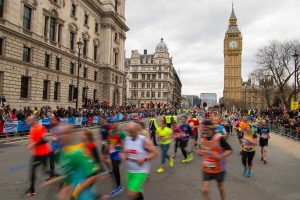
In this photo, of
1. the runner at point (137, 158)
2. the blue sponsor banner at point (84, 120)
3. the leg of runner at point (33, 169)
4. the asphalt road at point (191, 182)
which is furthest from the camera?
the blue sponsor banner at point (84, 120)

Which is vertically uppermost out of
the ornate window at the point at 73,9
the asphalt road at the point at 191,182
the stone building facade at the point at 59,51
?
the ornate window at the point at 73,9

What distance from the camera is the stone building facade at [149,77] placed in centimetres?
12031

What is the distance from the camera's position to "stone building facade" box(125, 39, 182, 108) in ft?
395

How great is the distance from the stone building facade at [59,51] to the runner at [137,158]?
25045 mm

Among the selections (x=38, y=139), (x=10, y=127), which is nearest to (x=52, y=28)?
(x=10, y=127)

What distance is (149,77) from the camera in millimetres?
122625

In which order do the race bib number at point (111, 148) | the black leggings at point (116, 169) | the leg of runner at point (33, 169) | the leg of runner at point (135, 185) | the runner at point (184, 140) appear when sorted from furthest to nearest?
1. the runner at point (184, 140)
2. the race bib number at point (111, 148)
3. the black leggings at point (116, 169)
4. the leg of runner at point (33, 169)
5. the leg of runner at point (135, 185)

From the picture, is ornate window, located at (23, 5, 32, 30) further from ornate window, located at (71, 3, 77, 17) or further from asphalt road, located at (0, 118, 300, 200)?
asphalt road, located at (0, 118, 300, 200)

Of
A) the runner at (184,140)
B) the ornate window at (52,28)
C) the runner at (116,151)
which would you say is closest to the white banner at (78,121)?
the ornate window at (52,28)

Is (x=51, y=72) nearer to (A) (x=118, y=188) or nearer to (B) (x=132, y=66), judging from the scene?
(A) (x=118, y=188)

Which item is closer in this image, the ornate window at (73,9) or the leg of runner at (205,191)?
the leg of runner at (205,191)

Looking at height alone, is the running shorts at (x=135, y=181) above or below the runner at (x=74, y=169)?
below

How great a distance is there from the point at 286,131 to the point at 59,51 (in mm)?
28508

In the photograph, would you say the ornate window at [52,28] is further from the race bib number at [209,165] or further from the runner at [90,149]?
the race bib number at [209,165]
